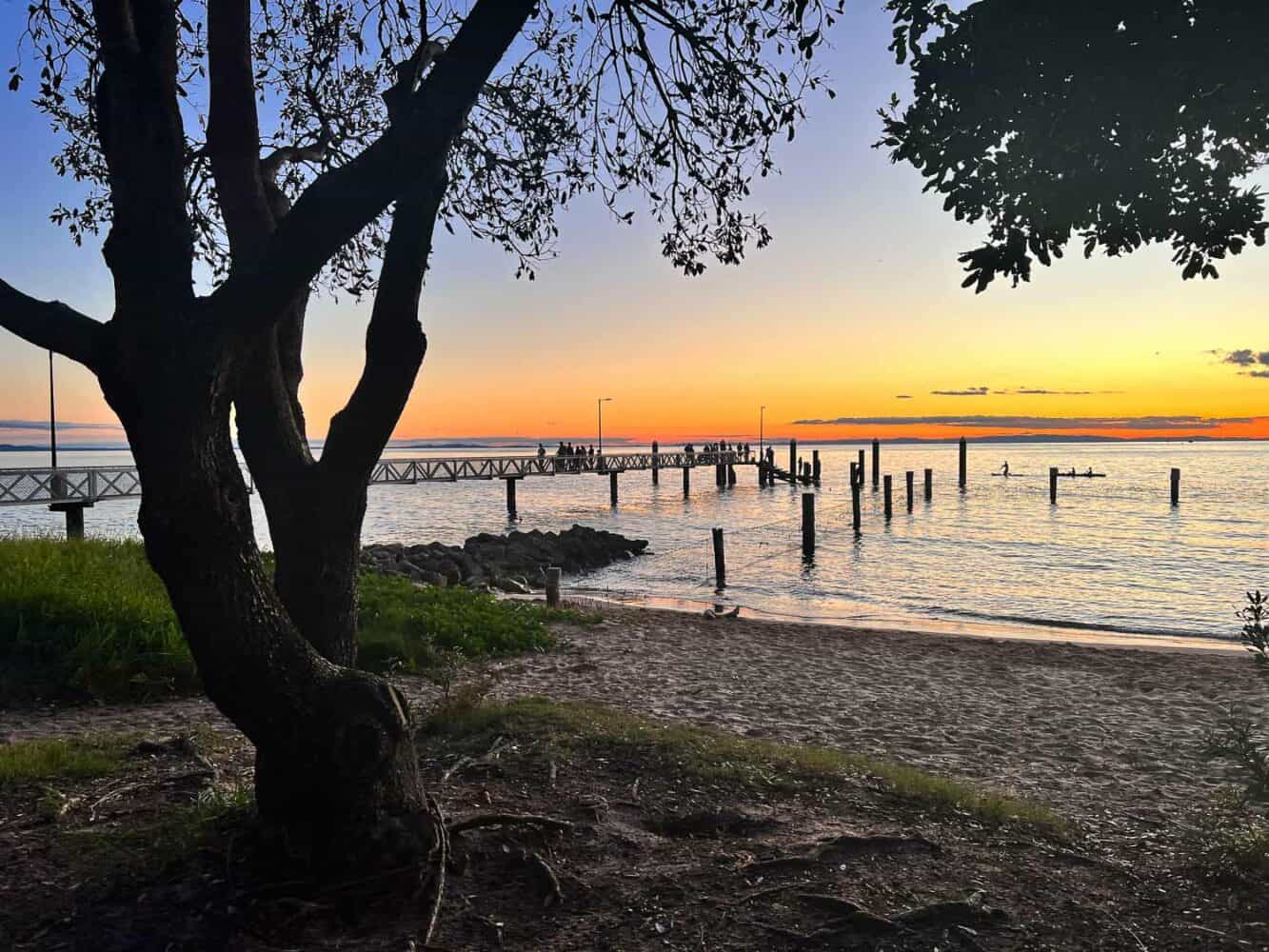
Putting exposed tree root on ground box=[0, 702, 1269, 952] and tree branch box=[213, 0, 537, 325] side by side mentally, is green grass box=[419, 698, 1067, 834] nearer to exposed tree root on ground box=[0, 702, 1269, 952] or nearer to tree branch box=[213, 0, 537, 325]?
exposed tree root on ground box=[0, 702, 1269, 952]

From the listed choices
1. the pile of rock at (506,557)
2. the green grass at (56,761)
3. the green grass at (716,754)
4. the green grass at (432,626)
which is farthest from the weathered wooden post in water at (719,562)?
the green grass at (56,761)

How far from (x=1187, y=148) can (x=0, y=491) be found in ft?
103

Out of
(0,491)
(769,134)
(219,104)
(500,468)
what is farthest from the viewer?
(500,468)

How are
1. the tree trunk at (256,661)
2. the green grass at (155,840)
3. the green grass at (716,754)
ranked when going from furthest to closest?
the green grass at (716,754) → the green grass at (155,840) → the tree trunk at (256,661)

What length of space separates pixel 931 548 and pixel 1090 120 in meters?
34.6

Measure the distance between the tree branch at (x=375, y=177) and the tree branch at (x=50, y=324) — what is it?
0.51 meters

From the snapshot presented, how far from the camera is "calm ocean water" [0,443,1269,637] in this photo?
76.0ft

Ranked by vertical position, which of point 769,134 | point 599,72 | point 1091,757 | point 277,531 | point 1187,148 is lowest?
point 1091,757

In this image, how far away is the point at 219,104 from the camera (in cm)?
434

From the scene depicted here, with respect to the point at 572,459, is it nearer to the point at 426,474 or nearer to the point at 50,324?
the point at 426,474

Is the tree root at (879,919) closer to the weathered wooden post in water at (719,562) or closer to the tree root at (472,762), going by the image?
the tree root at (472,762)

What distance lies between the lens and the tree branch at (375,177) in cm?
369

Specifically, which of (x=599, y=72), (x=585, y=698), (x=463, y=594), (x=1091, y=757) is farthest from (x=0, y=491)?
(x=1091, y=757)

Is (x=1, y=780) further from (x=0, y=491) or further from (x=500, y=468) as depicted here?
(x=500, y=468)
